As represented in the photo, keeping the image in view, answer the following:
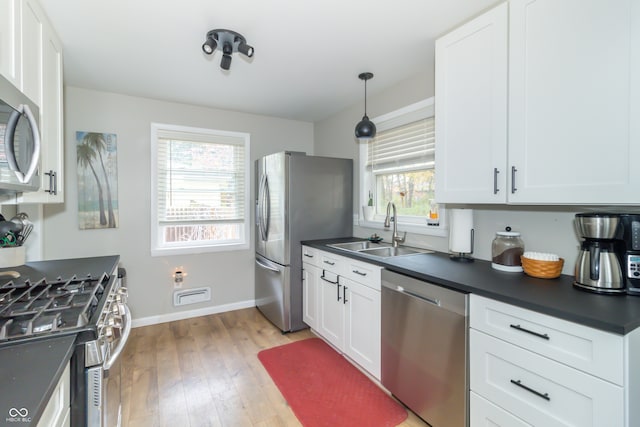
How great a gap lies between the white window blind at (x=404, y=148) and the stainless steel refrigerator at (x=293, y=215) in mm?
386

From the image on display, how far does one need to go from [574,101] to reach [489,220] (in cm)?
88

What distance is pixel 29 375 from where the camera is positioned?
78 cm

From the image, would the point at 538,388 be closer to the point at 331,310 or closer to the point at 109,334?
the point at 331,310

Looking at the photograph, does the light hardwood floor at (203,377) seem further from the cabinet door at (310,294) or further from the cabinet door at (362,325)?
the cabinet door at (362,325)

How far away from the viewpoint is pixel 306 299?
9.80 ft

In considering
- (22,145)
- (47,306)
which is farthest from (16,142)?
(47,306)

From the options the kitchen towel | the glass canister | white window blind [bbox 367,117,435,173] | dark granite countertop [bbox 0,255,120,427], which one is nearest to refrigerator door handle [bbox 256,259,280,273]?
white window blind [bbox 367,117,435,173]

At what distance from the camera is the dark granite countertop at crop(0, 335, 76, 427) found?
63 cm

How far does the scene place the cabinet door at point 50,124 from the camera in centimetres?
166

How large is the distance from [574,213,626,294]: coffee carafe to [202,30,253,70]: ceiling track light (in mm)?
2062

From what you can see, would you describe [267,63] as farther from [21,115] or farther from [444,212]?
[444,212]

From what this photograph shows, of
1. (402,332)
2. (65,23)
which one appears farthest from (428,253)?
(65,23)

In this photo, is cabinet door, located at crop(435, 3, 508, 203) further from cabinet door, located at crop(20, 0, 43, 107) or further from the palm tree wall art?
the palm tree wall art

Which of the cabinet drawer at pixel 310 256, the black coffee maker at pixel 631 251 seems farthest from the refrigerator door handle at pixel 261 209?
the black coffee maker at pixel 631 251
